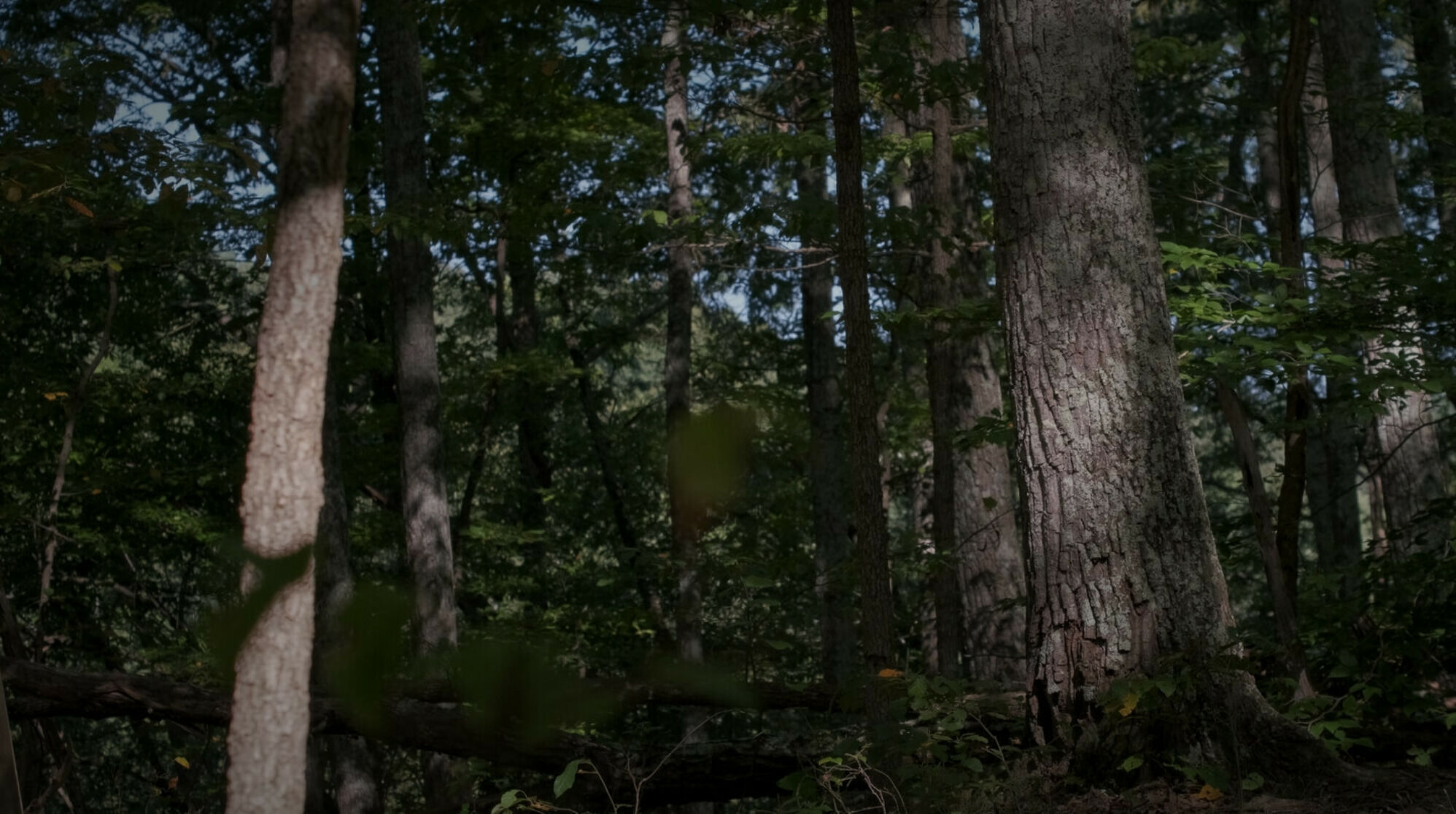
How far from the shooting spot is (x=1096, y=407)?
4.39 metres

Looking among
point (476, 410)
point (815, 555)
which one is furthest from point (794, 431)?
point (476, 410)

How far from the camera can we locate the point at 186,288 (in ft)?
56.5

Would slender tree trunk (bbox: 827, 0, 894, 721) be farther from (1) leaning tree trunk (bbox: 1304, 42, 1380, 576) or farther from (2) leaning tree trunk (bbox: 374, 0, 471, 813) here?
(2) leaning tree trunk (bbox: 374, 0, 471, 813)

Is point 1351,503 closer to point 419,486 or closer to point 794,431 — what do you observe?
point 794,431

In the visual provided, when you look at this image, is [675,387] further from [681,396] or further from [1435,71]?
[1435,71]

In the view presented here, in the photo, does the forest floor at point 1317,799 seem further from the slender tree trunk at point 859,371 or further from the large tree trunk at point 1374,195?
the large tree trunk at point 1374,195

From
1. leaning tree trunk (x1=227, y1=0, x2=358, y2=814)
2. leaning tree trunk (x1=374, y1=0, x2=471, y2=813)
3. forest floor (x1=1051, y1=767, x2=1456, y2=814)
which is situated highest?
leaning tree trunk (x1=374, y1=0, x2=471, y2=813)

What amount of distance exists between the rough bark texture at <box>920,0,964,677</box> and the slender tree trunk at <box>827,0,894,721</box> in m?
2.30

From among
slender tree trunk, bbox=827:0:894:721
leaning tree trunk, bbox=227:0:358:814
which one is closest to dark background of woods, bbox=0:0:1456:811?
slender tree trunk, bbox=827:0:894:721

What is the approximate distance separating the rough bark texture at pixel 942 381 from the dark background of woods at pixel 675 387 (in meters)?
0.05

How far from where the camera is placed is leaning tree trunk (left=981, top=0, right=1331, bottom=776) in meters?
4.17

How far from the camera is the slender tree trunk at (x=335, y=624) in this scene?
11.1m

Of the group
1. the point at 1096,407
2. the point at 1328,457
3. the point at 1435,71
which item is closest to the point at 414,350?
the point at 1096,407

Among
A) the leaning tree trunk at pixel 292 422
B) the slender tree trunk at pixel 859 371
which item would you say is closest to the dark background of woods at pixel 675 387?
the slender tree trunk at pixel 859 371
